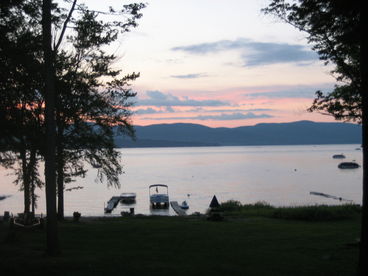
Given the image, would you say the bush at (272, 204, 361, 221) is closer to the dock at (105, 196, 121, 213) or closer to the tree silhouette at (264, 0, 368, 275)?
the tree silhouette at (264, 0, 368, 275)

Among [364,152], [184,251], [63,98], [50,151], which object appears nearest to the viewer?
[364,152]

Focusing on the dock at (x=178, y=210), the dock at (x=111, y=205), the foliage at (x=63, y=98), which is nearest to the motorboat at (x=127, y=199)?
the dock at (x=111, y=205)

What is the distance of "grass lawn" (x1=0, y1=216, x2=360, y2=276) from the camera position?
12.4 metres

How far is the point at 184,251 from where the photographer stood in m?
16.0

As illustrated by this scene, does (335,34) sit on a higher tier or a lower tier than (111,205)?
higher

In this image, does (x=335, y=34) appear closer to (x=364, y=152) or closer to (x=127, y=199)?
(x=364, y=152)

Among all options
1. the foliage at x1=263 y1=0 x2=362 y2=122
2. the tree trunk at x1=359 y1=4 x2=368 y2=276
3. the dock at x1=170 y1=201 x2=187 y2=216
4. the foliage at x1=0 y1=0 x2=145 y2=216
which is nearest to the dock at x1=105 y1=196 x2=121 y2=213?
the dock at x1=170 y1=201 x2=187 y2=216

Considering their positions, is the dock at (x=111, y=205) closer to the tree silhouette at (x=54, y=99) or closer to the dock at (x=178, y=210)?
the dock at (x=178, y=210)

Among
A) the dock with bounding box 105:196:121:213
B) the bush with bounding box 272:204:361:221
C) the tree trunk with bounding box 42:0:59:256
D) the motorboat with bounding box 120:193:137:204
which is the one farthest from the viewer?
the motorboat with bounding box 120:193:137:204

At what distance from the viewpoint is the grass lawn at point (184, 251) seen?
1239 cm

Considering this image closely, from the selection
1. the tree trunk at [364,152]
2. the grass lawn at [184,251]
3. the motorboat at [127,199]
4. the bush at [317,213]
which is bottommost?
the motorboat at [127,199]

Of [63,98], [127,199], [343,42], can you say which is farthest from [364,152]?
[127,199]

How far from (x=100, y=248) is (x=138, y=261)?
3.40 meters

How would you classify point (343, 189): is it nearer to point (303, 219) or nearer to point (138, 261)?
point (303, 219)
